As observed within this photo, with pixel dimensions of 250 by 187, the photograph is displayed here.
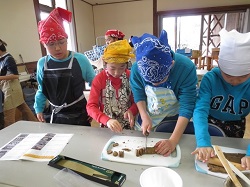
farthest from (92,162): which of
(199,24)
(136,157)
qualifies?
(199,24)

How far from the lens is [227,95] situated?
2.69ft

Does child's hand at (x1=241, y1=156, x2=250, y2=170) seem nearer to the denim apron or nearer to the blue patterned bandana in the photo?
the blue patterned bandana

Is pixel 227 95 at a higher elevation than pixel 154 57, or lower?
lower

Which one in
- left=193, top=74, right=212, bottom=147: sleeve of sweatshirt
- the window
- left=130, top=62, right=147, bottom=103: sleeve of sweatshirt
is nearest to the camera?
left=193, top=74, right=212, bottom=147: sleeve of sweatshirt

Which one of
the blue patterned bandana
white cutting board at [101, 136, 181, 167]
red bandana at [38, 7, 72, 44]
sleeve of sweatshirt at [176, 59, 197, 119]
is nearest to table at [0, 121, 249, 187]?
white cutting board at [101, 136, 181, 167]

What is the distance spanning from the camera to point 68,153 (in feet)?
2.41

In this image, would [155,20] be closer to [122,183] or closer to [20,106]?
[20,106]

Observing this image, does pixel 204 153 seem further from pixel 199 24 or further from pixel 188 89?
pixel 199 24

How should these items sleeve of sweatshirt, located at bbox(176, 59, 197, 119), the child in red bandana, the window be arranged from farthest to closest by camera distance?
the window → the child in red bandana → sleeve of sweatshirt, located at bbox(176, 59, 197, 119)

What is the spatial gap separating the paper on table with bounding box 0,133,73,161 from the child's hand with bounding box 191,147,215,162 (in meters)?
0.54

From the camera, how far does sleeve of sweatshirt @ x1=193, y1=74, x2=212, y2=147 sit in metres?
0.68

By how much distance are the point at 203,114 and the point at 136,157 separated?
32 cm

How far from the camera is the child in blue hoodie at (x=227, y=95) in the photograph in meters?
0.68

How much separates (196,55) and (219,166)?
11.7 ft
